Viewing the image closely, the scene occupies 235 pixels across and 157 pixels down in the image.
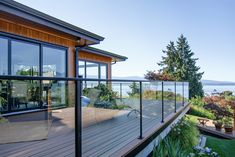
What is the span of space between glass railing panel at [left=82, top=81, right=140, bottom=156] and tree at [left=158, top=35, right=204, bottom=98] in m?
20.5

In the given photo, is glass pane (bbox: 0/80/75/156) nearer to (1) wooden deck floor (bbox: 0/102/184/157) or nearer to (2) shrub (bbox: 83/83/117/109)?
(1) wooden deck floor (bbox: 0/102/184/157)

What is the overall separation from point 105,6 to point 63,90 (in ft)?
31.5

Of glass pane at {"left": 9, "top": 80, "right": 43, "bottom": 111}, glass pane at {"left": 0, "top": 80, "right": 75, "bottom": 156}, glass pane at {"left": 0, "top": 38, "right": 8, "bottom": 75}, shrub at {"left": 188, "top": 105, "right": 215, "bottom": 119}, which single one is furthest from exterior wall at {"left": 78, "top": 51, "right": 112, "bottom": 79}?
shrub at {"left": 188, "top": 105, "right": 215, "bottom": 119}

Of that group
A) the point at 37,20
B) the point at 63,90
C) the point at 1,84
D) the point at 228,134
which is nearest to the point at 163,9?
the point at 228,134

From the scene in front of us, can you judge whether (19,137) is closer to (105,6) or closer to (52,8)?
(52,8)

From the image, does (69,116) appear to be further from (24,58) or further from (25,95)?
(24,58)

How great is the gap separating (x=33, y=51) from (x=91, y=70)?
4.33 metres

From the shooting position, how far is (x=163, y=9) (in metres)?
13.8

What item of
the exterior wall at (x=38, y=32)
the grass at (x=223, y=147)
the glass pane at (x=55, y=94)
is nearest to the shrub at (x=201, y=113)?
the grass at (x=223, y=147)

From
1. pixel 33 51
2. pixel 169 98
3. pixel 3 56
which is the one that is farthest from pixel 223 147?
pixel 3 56

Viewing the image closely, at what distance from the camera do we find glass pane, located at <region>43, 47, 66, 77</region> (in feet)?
21.0

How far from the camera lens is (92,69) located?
10.2m

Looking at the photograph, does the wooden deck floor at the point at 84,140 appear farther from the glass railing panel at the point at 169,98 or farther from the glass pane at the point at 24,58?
the glass pane at the point at 24,58

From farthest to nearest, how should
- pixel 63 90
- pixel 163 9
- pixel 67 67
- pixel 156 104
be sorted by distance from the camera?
1. pixel 163 9
2. pixel 67 67
3. pixel 156 104
4. pixel 63 90
